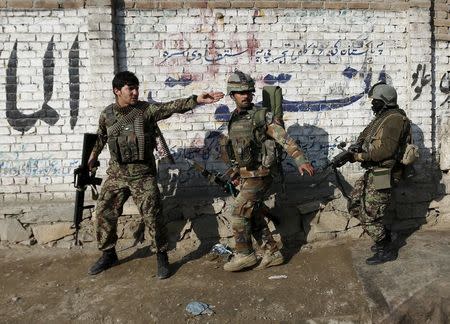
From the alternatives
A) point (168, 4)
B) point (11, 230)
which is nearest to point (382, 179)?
point (168, 4)

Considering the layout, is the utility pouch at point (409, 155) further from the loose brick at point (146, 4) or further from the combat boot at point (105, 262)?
the loose brick at point (146, 4)

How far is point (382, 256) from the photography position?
3949 mm

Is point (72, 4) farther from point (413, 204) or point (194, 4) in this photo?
point (413, 204)

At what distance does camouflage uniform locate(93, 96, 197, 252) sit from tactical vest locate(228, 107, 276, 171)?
47cm

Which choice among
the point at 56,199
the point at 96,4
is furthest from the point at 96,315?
the point at 96,4

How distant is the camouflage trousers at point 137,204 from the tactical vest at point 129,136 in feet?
0.72

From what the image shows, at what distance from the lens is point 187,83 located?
16.4 feet

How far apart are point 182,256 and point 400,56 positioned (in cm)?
361

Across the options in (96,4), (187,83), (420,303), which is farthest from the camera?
(187,83)

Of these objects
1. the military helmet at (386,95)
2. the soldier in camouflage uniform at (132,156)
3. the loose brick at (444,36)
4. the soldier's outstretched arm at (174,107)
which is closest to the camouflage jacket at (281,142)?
the soldier's outstretched arm at (174,107)

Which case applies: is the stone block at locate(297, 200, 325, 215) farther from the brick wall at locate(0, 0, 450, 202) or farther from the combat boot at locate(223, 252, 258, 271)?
the combat boot at locate(223, 252, 258, 271)

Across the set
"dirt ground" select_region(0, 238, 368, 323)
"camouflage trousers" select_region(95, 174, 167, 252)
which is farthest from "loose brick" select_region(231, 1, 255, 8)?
"dirt ground" select_region(0, 238, 368, 323)

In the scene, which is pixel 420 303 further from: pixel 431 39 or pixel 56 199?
pixel 56 199

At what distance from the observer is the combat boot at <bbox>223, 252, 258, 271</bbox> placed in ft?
12.8
